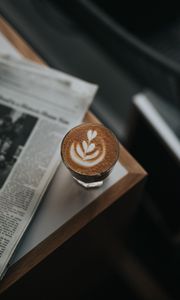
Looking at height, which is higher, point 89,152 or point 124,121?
point 89,152

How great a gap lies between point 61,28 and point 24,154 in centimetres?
50

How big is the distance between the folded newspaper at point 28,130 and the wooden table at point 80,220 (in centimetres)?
2

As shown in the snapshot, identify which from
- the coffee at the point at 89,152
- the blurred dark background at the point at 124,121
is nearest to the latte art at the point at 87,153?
the coffee at the point at 89,152

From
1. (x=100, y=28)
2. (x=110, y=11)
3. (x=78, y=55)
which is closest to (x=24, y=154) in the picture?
(x=100, y=28)

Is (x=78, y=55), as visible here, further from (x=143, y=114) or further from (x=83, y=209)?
(x=83, y=209)

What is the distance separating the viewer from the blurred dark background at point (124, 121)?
0.67 m

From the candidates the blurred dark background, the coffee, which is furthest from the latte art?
the blurred dark background

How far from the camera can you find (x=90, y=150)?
0.48 meters

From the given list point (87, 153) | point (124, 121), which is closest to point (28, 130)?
point (87, 153)

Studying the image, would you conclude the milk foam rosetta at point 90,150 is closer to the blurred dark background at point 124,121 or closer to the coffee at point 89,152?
the coffee at point 89,152

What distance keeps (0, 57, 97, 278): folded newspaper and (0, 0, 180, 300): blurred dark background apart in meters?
0.07

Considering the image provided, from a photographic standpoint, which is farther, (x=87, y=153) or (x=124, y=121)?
(x=124, y=121)

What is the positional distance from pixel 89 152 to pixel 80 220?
93 mm

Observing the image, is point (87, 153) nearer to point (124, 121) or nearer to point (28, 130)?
point (28, 130)
